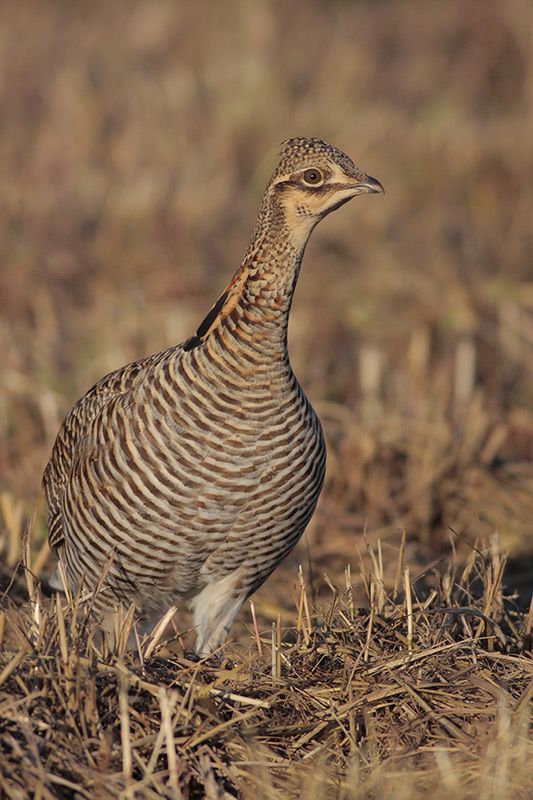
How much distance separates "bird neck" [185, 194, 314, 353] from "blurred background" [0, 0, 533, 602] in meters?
0.94

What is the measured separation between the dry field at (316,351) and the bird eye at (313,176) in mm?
1189

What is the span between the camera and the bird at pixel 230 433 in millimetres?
3873

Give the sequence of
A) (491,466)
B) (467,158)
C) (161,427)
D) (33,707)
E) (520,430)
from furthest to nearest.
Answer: (467,158) < (520,430) < (491,466) < (161,427) < (33,707)

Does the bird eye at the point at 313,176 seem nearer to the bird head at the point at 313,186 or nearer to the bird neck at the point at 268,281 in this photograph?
the bird head at the point at 313,186

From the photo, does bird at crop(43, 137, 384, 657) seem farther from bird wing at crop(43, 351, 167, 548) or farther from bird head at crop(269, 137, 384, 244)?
bird wing at crop(43, 351, 167, 548)

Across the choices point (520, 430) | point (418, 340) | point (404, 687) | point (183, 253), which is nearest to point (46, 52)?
point (183, 253)

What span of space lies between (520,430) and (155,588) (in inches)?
126

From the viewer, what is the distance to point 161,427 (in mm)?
3893

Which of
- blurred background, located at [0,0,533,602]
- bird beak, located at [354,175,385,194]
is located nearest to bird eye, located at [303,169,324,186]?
bird beak, located at [354,175,385,194]

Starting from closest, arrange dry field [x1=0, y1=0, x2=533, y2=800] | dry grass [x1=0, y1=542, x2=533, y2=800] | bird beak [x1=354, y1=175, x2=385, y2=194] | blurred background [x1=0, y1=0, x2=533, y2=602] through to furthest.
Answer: dry grass [x1=0, y1=542, x2=533, y2=800] → dry field [x1=0, y1=0, x2=533, y2=800] → bird beak [x1=354, y1=175, x2=385, y2=194] → blurred background [x1=0, y1=0, x2=533, y2=602]

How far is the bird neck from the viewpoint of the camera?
3.90 meters

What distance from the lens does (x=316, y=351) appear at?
7754mm

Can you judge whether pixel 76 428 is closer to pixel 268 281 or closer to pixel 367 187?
pixel 268 281

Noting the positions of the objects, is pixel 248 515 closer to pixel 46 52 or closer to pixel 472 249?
pixel 472 249
